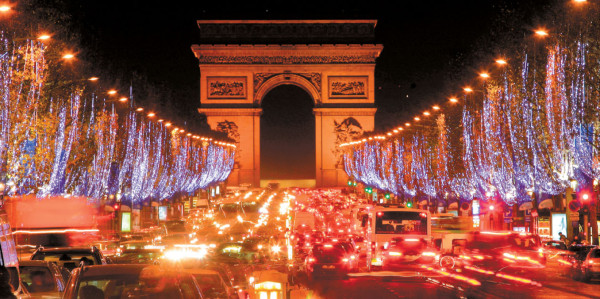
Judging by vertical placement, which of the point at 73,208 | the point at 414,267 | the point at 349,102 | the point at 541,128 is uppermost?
the point at 349,102

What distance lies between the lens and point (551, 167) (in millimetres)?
39094

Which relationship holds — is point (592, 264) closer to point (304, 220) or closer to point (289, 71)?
point (304, 220)

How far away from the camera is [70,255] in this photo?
58.1 ft

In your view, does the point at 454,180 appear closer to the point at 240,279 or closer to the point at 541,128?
the point at 541,128

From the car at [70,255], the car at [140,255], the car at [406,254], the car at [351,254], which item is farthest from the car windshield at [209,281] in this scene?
the car at [406,254]

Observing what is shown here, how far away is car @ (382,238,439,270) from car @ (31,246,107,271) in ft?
42.6

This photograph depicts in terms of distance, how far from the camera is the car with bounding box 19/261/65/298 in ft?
46.1

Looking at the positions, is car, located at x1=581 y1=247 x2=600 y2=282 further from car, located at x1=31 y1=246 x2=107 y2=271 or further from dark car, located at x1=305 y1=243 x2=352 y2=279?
car, located at x1=31 y1=246 x2=107 y2=271

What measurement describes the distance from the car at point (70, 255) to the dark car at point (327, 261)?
10.3 meters

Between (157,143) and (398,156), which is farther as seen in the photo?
(398,156)

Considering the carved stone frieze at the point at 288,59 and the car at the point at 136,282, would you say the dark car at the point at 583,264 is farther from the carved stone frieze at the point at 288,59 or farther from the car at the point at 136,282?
the carved stone frieze at the point at 288,59

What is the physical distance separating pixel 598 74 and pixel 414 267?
8.57 meters

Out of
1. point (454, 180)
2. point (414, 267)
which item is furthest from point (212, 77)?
point (414, 267)

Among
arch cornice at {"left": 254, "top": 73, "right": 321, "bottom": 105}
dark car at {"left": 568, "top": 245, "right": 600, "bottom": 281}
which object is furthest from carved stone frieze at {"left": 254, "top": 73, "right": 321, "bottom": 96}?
dark car at {"left": 568, "top": 245, "right": 600, "bottom": 281}
